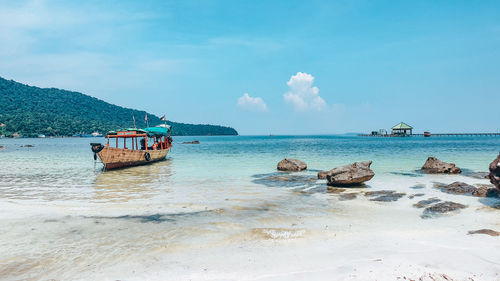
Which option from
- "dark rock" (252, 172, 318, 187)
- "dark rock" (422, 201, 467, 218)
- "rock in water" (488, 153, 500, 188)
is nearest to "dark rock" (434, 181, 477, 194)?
"rock in water" (488, 153, 500, 188)

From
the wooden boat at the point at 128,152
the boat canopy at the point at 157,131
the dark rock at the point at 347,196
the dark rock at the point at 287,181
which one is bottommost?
the dark rock at the point at 287,181

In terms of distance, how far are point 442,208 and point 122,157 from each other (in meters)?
22.0

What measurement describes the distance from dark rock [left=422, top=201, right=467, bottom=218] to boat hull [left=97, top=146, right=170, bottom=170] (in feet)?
67.4

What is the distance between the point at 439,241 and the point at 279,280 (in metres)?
4.29

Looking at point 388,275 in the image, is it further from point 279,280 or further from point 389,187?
point 389,187

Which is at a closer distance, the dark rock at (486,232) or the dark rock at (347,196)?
the dark rock at (486,232)

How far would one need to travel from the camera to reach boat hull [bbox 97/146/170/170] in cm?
2236

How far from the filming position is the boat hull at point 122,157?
880 inches

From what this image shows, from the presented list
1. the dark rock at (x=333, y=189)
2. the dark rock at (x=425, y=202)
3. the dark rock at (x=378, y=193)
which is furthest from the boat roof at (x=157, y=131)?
the dark rock at (x=425, y=202)

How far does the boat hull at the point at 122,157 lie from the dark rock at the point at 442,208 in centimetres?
2055

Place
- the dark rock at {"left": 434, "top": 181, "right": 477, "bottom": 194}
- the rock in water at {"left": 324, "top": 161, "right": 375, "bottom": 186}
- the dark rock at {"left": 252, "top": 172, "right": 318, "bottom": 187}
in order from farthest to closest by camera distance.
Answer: the dark rock at {"left": 252, "top": 172, "right": 318, "bottom": 187}, the rock in water at {"left": 324, "top": 161, "right": 375, "bottom": 186}, the dark rock at {"left": 434, "top": 181, "right": 477, "bottom": 194}

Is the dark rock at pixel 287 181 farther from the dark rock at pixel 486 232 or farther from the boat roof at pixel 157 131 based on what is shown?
the boat roof at pixel 157 131

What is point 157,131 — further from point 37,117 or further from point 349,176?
point 37,117

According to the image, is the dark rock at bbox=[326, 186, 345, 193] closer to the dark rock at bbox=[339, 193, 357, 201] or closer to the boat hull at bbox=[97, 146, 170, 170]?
the dark rock at bbox=[339, 193, 357, 201]
